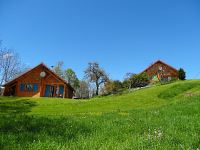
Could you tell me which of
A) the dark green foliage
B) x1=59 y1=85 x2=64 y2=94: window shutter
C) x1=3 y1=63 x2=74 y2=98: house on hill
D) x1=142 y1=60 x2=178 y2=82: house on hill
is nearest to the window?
x1=3 y1=63 x2=74 y2=98: house on hill

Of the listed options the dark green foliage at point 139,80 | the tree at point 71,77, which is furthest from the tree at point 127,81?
the tree at point 71,77

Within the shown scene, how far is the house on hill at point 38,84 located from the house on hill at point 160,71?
104ft

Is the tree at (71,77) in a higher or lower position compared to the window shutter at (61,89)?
higher

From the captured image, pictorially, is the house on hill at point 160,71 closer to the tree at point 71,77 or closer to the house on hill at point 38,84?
the house on hill at point 38,84

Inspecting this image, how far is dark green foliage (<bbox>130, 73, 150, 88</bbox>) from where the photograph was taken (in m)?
88.0

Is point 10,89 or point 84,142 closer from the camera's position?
point 84,142

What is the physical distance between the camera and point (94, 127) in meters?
11.1

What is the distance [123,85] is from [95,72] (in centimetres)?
1498

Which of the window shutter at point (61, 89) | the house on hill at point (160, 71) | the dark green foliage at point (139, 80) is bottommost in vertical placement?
the window shutter at point (61, 89)

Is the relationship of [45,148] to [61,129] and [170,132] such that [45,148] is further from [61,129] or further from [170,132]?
[170,132]

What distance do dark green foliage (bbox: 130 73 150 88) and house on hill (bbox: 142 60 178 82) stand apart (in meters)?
6.29

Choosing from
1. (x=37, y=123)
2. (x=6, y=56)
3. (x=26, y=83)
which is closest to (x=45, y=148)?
(x=37, y=123)

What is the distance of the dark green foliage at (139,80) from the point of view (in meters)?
88.0

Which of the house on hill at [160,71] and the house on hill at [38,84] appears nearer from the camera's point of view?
the house on hill at [38,84]
